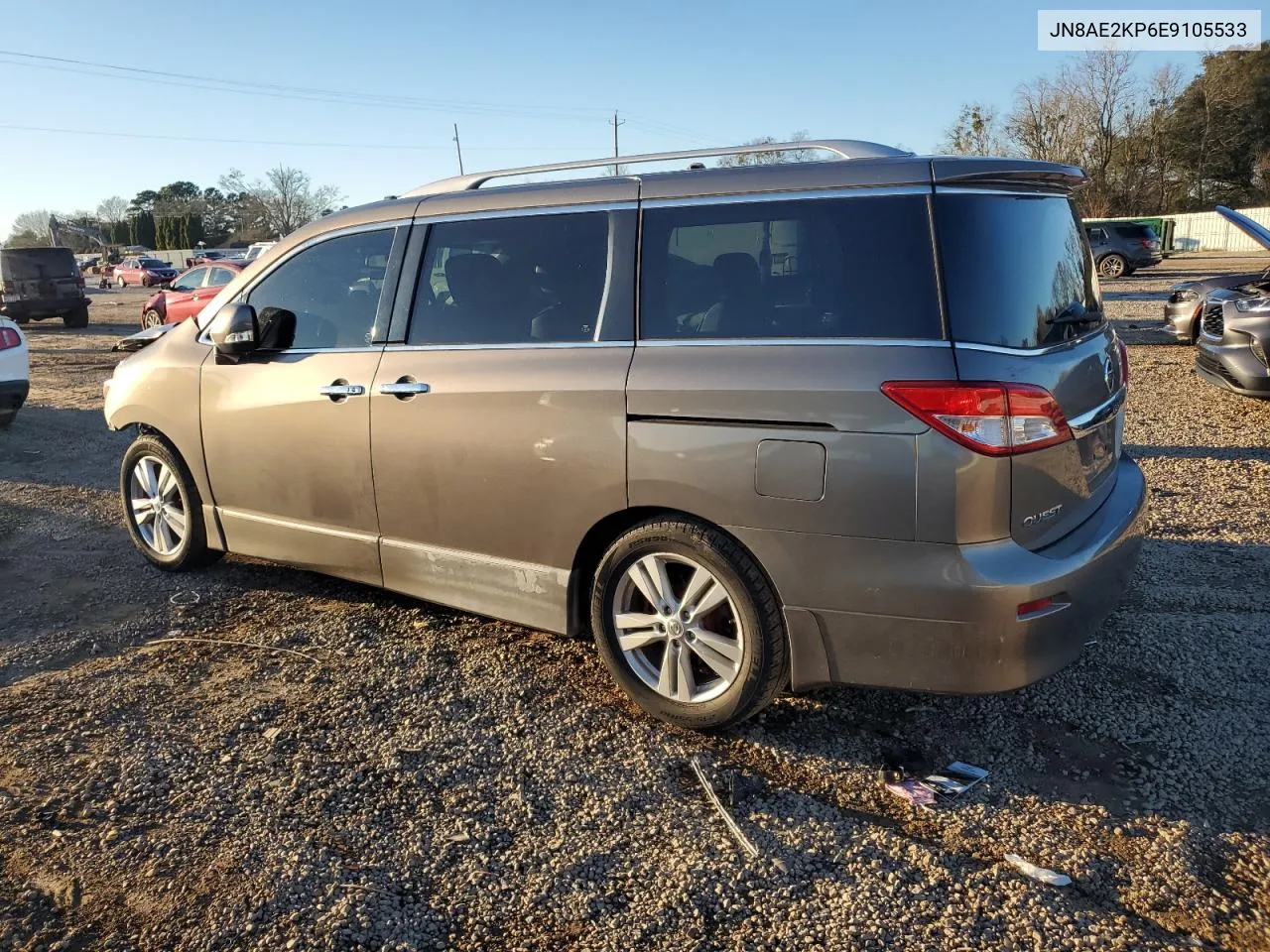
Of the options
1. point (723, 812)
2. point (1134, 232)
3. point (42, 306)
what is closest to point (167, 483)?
point (723, 812)

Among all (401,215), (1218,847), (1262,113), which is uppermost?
(1262,113)

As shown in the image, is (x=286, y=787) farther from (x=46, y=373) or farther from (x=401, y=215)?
(x=46, y=373)

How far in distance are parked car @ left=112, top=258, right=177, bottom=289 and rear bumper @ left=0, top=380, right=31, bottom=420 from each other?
1640 inches

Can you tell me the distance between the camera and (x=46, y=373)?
1498 cm

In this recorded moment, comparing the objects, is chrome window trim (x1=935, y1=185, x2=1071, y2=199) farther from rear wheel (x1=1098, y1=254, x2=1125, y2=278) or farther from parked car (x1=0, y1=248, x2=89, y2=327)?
rear wheel (x1=1098, y1=254, x2=1125, y2=278)

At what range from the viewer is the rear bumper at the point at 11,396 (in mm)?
9047

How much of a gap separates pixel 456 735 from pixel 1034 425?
2.30 meters

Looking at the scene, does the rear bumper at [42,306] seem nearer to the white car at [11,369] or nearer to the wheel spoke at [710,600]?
the white car at [11,369]

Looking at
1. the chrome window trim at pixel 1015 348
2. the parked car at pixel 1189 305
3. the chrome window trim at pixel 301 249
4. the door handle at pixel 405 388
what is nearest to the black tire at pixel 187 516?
the chrome window trim at pixel 301 249

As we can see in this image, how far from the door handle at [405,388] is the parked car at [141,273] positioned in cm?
4857

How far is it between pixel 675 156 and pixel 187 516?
3267 mm

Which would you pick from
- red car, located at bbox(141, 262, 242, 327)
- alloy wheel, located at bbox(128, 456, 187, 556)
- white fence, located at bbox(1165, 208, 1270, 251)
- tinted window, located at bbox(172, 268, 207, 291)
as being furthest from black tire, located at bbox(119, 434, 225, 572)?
white fence, located at bbox(1165, 208, 1270, 251)

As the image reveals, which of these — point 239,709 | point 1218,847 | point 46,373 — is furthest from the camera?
→ point 46,373


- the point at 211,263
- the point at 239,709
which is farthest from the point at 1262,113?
the point at 239,709
